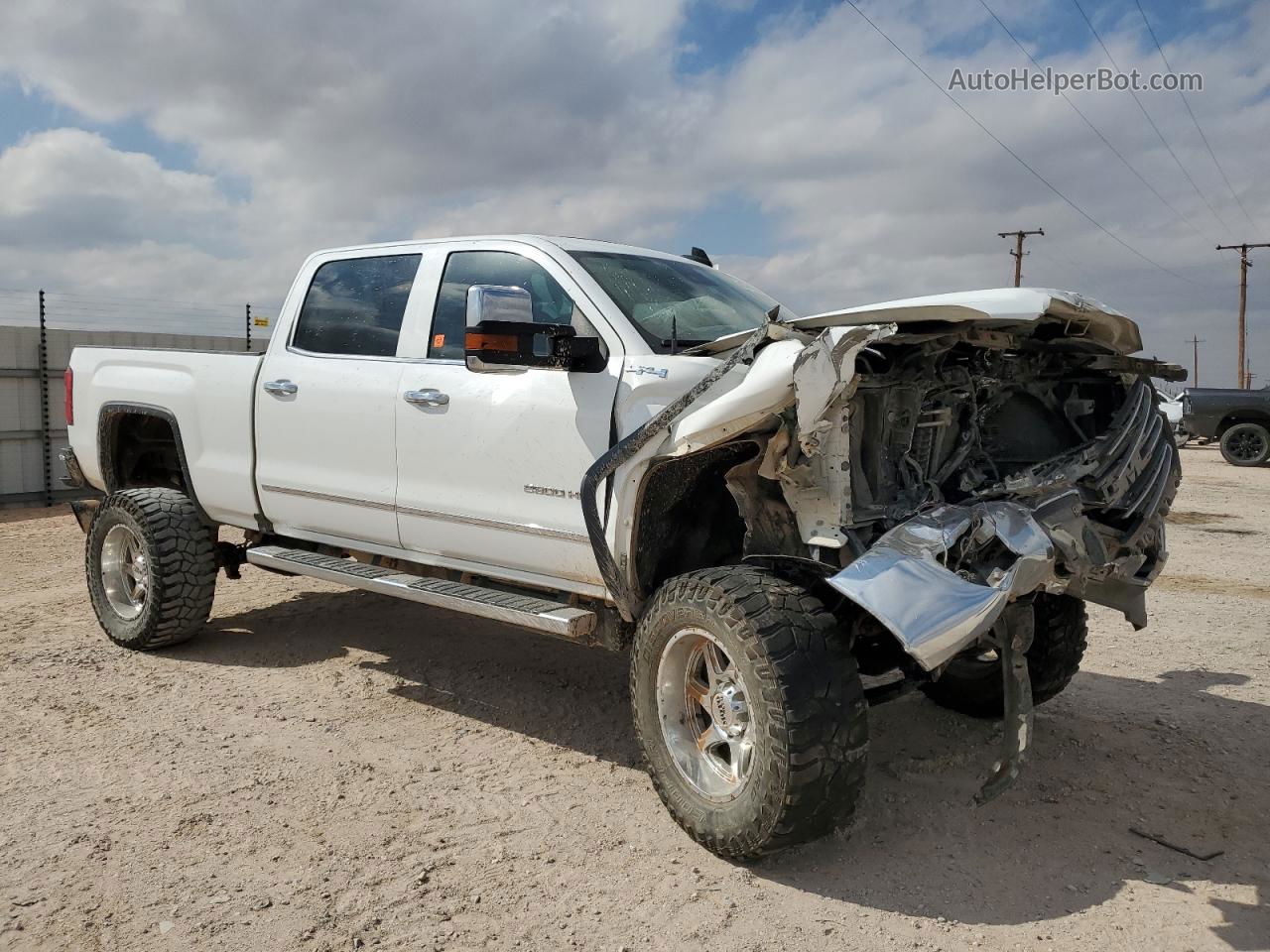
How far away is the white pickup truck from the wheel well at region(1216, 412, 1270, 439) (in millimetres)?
16554

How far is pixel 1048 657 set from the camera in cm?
457

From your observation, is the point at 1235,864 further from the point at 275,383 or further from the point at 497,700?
the point at 275,383

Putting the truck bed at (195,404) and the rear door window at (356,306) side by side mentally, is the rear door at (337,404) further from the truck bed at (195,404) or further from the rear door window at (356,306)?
the truck bed at (195,404)

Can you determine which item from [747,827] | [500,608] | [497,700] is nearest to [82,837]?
[500,608]

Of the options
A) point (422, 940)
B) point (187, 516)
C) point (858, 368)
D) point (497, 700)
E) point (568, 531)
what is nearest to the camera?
point (422, 940)

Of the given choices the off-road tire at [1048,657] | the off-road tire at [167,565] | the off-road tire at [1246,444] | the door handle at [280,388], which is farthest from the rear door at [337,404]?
the off-road tire at [1246,444]

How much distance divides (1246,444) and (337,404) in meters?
18.4

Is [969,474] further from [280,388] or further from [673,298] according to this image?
[280,388]

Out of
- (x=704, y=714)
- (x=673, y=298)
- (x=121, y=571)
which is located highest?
(x=673, y=298)

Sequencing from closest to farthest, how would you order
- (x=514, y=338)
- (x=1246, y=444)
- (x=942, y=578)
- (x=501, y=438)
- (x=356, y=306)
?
1. (x=942, y=578)
2. (x=514, y=338)
3. (x=501, y=438)
4. (x=356, y=306)
5. (x=1246, y=444)

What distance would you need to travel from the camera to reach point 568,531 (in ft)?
13.3

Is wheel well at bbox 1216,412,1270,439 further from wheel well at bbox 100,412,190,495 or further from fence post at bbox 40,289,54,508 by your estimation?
fence post at bbox 40,289,54,508

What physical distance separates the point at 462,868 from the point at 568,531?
1290 mm

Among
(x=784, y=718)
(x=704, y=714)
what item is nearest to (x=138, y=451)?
(x=704, y=714)
